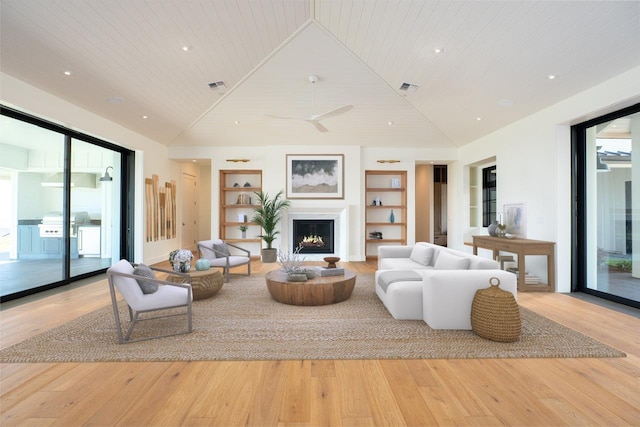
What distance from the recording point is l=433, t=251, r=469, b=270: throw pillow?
3.98 meters

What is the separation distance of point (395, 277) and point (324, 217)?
4.73m

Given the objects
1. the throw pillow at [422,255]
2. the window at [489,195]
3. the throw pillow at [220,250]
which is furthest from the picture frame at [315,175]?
the window at [489,195]

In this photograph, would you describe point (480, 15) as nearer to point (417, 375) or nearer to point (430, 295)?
point (430, 295)

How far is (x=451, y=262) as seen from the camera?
425 centimetres

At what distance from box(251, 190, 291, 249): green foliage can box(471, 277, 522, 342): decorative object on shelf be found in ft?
19.0

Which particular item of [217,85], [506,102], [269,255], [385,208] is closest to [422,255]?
[506,102]

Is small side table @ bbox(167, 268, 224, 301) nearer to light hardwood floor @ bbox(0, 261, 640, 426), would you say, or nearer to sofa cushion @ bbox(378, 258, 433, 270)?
light hardwood floor @ bbox(0, 261, 640, 426)

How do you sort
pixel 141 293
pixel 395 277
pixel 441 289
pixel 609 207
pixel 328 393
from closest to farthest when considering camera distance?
pixel 328 393, pixel 141 293, pixel 441 289, pixel 395 277, pixel 609 207

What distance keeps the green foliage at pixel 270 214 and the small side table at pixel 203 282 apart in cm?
364

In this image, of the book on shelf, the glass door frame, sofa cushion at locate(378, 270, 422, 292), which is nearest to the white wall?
sofa cushion at locate(378, 270, 422, 292)

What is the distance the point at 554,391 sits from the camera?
2283mm

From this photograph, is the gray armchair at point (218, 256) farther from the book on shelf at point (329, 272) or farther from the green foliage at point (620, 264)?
the green foliage at point (620, 264)

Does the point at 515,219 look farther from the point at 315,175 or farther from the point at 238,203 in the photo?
the point at 238,203

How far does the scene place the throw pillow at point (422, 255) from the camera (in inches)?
207
